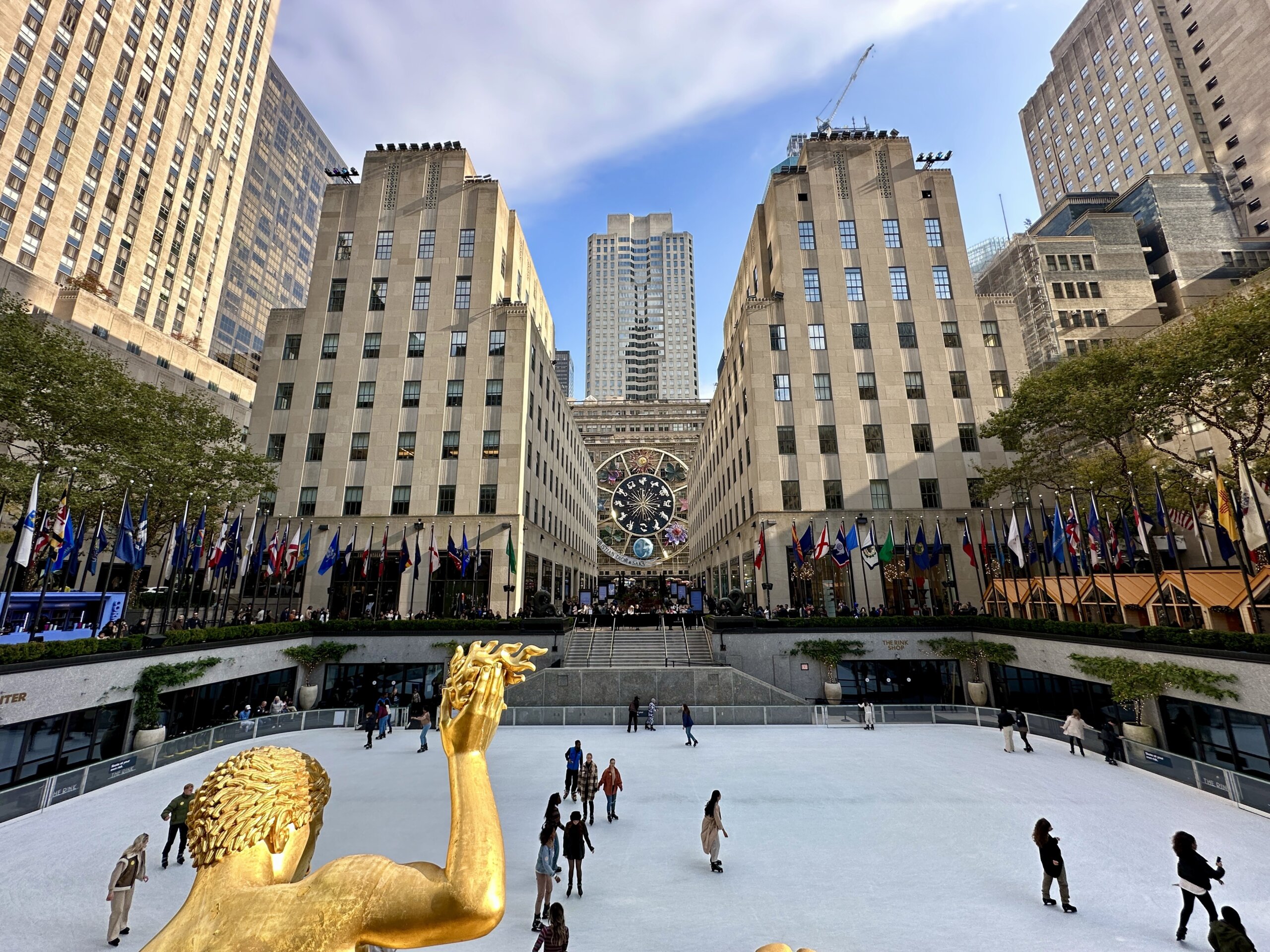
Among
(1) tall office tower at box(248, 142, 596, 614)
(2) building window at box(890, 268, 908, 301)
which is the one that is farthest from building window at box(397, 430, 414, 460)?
(2) building window at box(890, 268, 908, 301)

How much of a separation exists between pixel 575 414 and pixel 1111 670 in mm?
110956

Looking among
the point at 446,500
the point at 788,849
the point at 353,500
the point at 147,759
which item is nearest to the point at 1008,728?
the point at 788,849

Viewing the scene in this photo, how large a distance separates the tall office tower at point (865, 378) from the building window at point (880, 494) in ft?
0.34

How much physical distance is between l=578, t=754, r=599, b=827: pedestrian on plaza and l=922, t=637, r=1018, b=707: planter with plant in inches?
1024

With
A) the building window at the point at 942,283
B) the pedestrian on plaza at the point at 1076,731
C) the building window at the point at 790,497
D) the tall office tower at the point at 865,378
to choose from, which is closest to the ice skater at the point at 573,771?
the pedestrian on plaza at the point at 1076,731

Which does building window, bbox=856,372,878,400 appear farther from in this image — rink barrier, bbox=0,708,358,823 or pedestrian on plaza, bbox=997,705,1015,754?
rink barrier, bbox=0,708,358,823

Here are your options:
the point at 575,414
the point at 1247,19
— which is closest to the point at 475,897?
the point at 1247,19

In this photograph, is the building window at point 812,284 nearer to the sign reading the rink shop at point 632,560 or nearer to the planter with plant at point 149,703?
the planter with plant at point 149,703

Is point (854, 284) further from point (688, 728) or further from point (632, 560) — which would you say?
point (632, 560)

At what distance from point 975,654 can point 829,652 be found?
840cm

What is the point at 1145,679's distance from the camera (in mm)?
21609

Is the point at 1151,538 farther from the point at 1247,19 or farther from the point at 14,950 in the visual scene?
the point at 1247,19

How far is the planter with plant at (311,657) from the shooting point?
104 feet

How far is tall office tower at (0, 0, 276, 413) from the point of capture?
189 ft
